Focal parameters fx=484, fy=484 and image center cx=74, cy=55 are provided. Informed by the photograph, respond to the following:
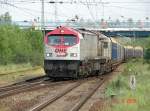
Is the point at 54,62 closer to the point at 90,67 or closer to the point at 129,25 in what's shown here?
the point at 90,67

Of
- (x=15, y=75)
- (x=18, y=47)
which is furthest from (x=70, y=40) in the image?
(x=18, y=47)

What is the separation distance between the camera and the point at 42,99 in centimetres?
1862

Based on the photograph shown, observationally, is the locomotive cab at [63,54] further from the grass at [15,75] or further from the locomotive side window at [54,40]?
the grass at [15,75]

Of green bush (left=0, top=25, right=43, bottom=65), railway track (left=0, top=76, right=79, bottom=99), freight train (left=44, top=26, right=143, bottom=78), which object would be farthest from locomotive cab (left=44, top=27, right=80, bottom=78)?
green bush (left=0, top=25, right=43, bottom=65)

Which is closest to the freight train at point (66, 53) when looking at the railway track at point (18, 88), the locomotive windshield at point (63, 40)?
the locomotive windshield at point (63, 40)

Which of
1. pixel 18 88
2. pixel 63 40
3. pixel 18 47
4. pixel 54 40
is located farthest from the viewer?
pixel 18 47

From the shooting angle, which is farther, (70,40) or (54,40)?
(54,40)

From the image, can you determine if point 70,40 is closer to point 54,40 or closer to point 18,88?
point 54,40

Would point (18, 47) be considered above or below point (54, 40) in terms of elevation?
below

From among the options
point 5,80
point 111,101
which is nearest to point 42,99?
point 111,101

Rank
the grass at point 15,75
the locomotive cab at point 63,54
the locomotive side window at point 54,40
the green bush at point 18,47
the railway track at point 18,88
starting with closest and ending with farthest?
the railway track at point 18,88, the locomotive cab at point 63,54, the locomotive side window at point 54,40, the grass at point 15,75, the green bush at point 18,47

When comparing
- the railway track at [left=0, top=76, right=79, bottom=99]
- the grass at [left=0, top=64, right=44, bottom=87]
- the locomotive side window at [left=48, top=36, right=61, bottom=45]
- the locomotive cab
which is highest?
the locomotive side window at [left=48, top=36, right=61, bottom=45]

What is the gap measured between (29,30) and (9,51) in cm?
1440

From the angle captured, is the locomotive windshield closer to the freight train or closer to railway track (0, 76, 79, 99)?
the freight train
